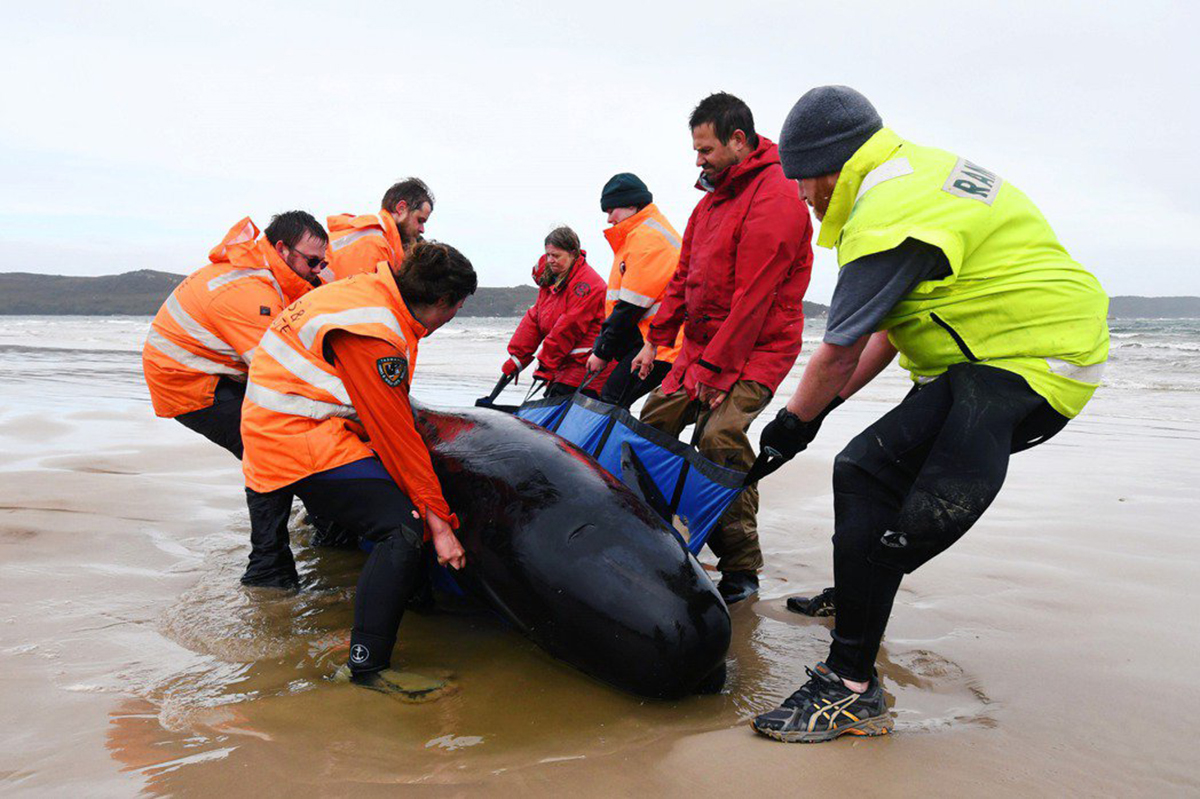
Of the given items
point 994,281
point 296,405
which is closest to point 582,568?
point 296,405

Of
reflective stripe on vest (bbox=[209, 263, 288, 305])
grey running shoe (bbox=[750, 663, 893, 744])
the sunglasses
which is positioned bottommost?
grey running shoe (bbox=[750, 663, 893, 744])

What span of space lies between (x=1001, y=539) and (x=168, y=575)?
4.86 metres

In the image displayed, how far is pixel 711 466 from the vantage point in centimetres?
395

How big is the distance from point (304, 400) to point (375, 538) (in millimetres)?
620

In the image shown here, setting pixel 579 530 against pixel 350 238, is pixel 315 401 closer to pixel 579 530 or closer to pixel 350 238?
pixel 579 530

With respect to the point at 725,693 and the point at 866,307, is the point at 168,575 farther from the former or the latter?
the point at 866,307

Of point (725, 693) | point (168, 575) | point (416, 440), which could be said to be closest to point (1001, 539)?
point (725, 693)

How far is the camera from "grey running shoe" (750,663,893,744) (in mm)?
2877

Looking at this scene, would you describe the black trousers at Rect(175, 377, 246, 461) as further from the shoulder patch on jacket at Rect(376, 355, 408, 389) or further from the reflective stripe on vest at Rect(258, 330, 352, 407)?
the shoulder patch on jacket at Rect(376, 355, 408, 389)

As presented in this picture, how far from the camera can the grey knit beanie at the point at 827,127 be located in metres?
2.93

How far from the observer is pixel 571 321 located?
721 cm

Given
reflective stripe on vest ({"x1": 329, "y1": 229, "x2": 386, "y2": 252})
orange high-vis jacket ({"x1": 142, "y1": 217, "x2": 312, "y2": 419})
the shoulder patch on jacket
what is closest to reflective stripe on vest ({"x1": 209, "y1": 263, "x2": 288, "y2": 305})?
orange high-vis jacket ({"x1": 142, "y1": 217, "x2": 312, "y2": 419})

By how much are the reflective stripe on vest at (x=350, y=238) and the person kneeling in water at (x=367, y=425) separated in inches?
104

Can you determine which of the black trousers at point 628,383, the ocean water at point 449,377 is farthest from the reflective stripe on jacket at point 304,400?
the ocean water at point 449,377
